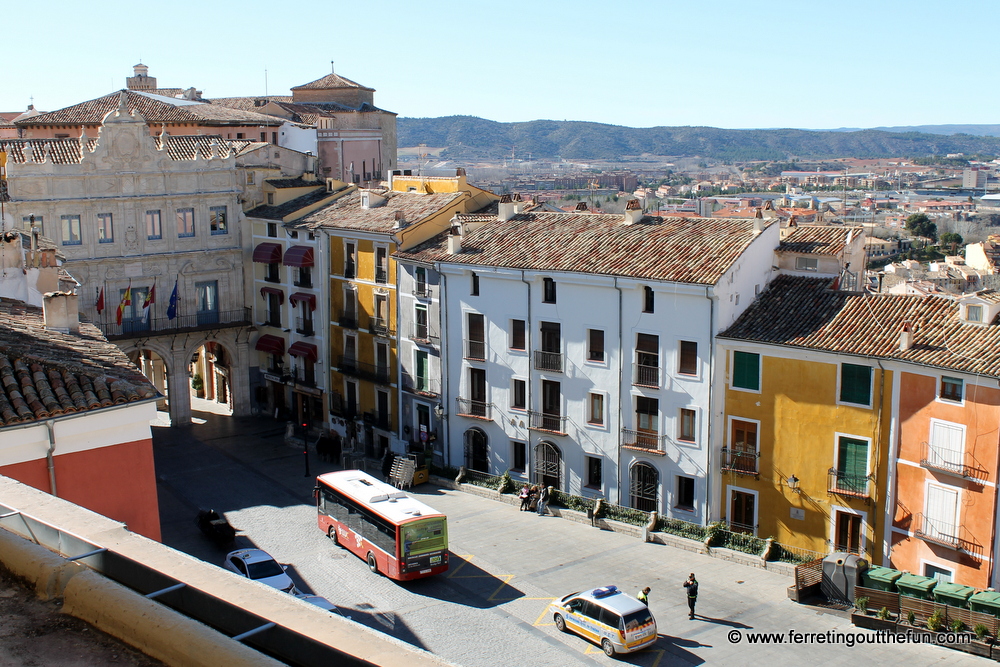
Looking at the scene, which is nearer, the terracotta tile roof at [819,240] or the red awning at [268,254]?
the terracotta tile roof at [819,240]

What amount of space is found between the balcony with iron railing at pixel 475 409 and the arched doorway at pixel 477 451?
2.69 ft

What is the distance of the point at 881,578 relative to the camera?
32.6 metres

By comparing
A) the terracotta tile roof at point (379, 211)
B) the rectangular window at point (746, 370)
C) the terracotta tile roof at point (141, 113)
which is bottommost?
the rectangular window at point (746, 370)

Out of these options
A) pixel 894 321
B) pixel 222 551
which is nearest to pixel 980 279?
pixel 894 321

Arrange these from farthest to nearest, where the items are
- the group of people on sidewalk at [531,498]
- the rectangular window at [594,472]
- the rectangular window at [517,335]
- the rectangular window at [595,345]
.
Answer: the rectangular window at [517,335] → the group of people on sidewalk at [531,498] → the rectangular window at [594,472] → the rectangular window at [595,345]

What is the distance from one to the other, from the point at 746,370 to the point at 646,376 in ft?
14.9

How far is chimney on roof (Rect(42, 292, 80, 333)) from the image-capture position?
960 inches

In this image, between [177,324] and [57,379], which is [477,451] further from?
[57,379]

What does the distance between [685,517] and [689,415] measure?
168 inches

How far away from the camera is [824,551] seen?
121 ft

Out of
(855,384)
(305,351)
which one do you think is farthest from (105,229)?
(855,384)

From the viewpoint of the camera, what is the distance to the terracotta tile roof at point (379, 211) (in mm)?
52188

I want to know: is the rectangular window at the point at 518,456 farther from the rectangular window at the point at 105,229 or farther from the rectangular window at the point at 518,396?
the rectangular window at the point at 105,229

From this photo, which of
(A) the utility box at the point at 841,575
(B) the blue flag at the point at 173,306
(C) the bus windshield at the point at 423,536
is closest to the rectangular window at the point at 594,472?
(C) the bus windshield at the point at 423,536
